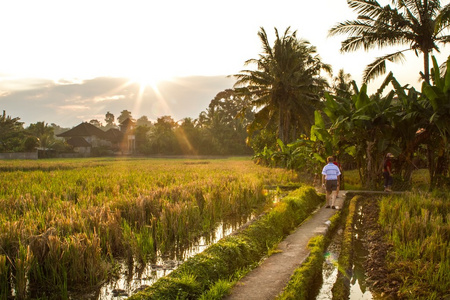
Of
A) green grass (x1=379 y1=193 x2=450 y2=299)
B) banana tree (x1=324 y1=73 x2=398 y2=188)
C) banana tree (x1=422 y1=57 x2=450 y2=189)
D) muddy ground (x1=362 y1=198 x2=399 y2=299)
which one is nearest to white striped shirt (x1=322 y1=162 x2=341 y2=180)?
muddy ground (x1=362 y1=198 x2=399 y2=299)

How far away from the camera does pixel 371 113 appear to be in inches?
428

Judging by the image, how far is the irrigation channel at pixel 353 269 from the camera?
3.71 m

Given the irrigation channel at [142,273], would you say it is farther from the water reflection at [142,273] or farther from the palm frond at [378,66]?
the palm frond at [378,66]

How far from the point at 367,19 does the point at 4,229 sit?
15.2 metres

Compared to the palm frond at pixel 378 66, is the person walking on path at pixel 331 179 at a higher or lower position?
lower

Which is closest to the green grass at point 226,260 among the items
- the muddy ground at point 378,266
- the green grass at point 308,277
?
the green grass at point 308,277

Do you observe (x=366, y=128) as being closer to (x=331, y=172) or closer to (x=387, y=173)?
(x=387, y=173)

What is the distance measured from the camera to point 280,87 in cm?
2212

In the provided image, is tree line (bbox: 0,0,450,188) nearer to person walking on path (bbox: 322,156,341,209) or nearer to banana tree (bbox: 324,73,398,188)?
banana tree (bbox: 324,73,398,188)

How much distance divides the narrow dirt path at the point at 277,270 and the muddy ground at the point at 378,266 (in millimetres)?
742

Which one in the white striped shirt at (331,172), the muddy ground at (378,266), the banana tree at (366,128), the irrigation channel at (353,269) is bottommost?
the irrigation channel at (353,269)

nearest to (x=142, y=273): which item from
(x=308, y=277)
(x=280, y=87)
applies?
(x=308, y=277)

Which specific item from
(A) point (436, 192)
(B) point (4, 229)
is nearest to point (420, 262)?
(B) point (4, 229)

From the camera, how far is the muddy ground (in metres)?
3.67
